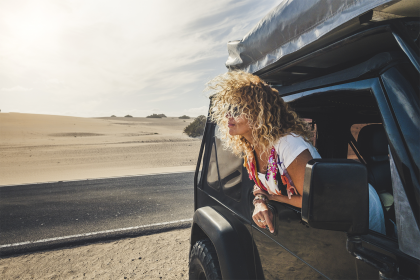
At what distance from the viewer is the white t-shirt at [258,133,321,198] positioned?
1.34m

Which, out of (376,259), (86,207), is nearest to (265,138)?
(376,259)

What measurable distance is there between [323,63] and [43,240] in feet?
16.1

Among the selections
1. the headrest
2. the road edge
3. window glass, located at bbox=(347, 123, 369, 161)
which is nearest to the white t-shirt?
the headrest

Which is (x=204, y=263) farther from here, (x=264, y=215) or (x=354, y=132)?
(x=354, y=132)

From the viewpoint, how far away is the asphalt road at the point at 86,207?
16.5ft

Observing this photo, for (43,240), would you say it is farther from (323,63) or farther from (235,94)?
(323,63)

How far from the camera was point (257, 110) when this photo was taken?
Result: 5.79 feet

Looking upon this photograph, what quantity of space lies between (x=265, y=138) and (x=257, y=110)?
221mm

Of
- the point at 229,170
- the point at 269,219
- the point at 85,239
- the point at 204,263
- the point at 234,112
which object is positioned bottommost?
the point at 85,239

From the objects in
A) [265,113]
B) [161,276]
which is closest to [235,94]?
[265,113]

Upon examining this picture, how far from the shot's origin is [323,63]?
5.03ft

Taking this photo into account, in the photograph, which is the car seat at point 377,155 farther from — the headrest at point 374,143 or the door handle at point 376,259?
the door handle at point 376,259

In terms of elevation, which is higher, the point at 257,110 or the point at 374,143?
the point at 257,110

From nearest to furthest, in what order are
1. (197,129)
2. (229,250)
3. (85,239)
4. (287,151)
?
(287,151) → (229,250) → (85,239) → (197,129)
